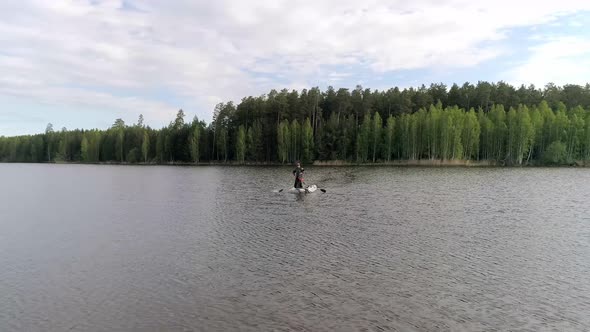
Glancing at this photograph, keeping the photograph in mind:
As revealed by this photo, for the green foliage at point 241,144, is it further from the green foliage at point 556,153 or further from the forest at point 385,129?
the green foliage at point 556,153

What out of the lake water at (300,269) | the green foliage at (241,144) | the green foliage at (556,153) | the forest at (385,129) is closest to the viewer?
the lake water at (300,269)

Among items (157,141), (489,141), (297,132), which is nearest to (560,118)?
(489,141)

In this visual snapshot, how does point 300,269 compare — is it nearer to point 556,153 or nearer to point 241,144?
point 556,153

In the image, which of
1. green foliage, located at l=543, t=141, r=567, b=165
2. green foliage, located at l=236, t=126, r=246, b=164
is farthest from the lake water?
green foliage, located at l=236, t=126, r=246, b=164

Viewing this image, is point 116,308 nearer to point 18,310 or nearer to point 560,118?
point 18,310

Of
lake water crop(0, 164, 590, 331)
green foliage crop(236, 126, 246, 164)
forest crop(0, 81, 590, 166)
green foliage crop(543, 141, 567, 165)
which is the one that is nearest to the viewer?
lake water crop(0, 164, 590, 331)

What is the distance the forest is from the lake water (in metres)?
80.0

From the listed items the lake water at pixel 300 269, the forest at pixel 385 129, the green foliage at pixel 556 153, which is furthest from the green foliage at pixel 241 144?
the lake water at pixel 300 269

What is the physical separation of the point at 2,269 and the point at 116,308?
8.08m

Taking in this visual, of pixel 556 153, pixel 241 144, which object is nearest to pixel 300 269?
pixel 556 153

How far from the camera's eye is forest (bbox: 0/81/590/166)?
105 meters

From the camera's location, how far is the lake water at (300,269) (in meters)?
12.2

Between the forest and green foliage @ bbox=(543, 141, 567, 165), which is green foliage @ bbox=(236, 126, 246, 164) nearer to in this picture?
the forest

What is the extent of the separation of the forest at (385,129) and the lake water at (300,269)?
79970 millimetres
